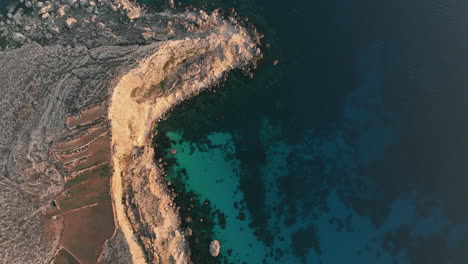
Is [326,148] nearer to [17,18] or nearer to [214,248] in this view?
[214,248]

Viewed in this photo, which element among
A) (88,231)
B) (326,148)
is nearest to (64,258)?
(88,231)

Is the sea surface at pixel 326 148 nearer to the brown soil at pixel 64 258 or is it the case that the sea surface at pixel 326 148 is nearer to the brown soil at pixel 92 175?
the brown soil at pixel 92 175

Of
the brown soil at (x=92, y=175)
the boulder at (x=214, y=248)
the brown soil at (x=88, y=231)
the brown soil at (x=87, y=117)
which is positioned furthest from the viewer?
the boulder at (x=214, y=248)

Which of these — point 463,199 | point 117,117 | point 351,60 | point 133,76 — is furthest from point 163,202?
point 463,199

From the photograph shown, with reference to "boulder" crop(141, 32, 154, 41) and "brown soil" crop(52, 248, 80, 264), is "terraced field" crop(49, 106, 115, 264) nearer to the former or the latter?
"brown soil" crop(52, 248, 80, 264)

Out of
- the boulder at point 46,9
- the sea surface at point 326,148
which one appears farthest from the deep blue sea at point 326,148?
the boulder at point 46,9

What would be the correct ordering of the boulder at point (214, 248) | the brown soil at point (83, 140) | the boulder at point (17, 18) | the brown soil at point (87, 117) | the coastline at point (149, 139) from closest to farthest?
the brown soil at point (83, 140) < the brown soil at point (87, 117) < the coastline at point (149, 139) < the boulder at point (214, 248) < the boulder at point (17, 18)

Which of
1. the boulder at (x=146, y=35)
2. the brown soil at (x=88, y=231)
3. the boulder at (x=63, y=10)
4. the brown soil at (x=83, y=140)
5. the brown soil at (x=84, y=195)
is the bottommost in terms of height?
the brown soil at (x=88, y=231)

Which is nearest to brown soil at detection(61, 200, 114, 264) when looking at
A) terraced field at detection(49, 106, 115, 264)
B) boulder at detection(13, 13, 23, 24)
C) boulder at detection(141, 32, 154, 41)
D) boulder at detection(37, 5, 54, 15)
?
terraced field at detection(49, 106, 115, 264)
